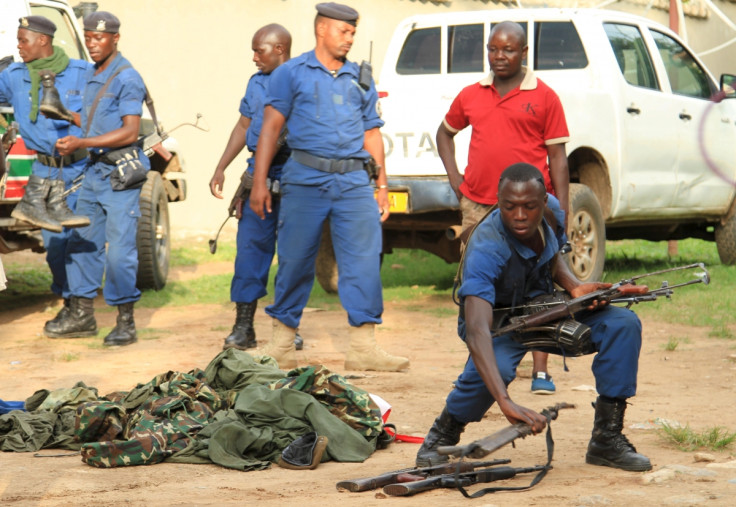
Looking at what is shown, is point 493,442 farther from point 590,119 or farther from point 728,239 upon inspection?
point 728,239

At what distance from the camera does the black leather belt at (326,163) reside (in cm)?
617

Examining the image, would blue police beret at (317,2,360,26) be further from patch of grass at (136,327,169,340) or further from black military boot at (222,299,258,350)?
patch of grass at (136,327,169,340)

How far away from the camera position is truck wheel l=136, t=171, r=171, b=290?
9188mm

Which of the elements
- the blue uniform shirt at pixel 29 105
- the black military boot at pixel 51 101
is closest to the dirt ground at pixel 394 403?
the blue uniform shirt at pixel 29 105

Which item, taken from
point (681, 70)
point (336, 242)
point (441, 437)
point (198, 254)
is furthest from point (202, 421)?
point (198, 254)

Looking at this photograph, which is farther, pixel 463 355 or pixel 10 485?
pixel 463 355

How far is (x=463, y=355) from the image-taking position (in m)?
7.00

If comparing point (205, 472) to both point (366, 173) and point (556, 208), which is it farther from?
point (366, 173)

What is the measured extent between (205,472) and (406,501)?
916 mm

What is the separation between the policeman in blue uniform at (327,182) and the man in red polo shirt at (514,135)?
0.72m

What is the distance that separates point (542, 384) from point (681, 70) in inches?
190

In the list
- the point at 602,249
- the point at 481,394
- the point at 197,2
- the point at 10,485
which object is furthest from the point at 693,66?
the point at 10,485

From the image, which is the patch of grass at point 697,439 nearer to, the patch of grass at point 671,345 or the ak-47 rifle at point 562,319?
the ak-47 rifle at point 562,319

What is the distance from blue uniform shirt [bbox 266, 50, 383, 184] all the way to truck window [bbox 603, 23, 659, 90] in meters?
3.30
